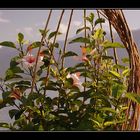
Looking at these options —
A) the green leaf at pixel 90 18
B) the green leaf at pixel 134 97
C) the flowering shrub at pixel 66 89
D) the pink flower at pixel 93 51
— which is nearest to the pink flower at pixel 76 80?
the flowering shrub at pixel 66 89

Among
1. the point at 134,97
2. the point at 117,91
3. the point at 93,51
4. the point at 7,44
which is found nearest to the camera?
the point at 134,97

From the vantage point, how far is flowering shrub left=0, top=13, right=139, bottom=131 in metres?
1.06

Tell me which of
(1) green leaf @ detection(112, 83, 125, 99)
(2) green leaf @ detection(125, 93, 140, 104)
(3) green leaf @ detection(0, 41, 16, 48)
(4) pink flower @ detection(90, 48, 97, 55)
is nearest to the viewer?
(2) green leaf @ detection(125, 93, 140, 104)

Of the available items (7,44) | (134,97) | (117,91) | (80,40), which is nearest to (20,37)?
(7,44)

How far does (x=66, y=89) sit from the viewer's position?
120 centimetres

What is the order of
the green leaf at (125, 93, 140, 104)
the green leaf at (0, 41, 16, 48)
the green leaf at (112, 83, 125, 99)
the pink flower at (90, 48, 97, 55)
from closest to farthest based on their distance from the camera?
the green leaf at (125, 93, 140, 104) → the green leaf at (112, 83, 125, 99) → the pink flower at (90, 48, 97, 55) → the green leaf at (0, 41, 16, 48)

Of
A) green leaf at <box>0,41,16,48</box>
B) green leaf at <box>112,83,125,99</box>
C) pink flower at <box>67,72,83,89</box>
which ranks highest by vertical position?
green leaf at <box>0,41,16,48</box>

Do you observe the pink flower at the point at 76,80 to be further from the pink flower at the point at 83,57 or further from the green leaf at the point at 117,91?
the green leaf at the point at 117,91

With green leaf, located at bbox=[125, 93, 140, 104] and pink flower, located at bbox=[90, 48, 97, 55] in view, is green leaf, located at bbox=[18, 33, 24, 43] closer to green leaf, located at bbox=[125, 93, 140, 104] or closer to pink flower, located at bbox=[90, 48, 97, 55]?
pink flower, located at bbox=[90, 48, 97, 55]

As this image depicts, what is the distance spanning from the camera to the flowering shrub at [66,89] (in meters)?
1.06

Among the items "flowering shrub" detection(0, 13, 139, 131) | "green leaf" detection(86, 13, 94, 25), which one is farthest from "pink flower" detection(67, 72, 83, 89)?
"green leaf" detection(86, 13, 94, 25)

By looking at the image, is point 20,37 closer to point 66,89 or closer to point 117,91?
point 66,89
